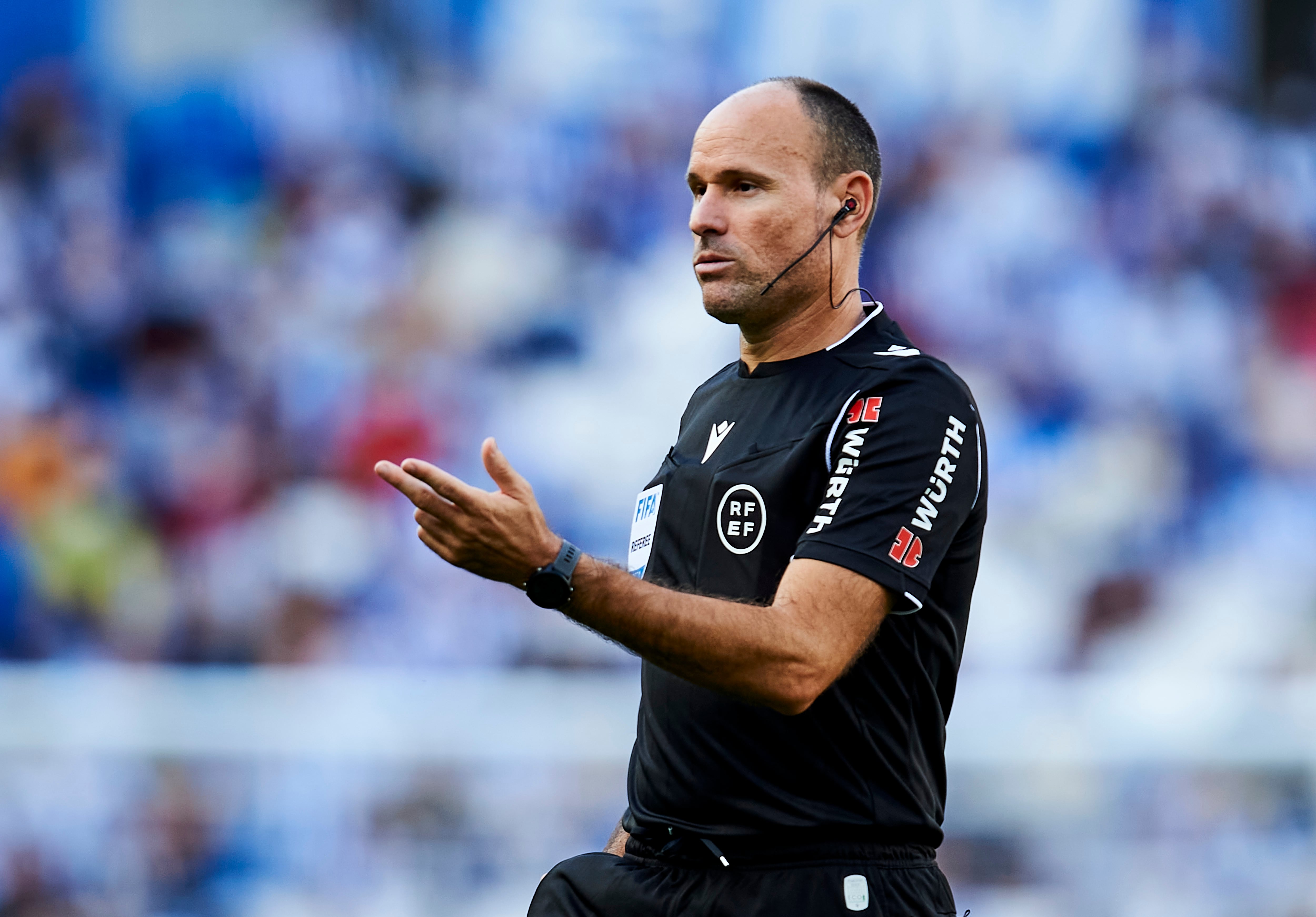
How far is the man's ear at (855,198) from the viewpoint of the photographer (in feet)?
9.96

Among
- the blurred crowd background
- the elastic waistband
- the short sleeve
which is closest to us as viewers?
the short sleeve

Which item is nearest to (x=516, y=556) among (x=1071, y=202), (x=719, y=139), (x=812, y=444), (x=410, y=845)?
(x=812, y=444)

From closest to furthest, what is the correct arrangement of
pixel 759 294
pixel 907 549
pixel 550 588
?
pixel 550 588, pixel 907 549, pixel 759 294

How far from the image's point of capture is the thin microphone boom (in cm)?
296

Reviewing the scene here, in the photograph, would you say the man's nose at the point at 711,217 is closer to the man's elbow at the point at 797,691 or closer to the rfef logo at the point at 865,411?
the rfef logo at the point at 865,411

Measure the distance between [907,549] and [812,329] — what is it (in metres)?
0.62

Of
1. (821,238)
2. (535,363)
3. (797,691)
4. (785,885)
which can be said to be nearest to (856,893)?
(785,885)

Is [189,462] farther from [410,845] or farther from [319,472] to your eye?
[410,845]

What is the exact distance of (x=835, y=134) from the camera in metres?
3.05

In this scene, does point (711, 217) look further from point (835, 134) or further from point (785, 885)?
point (785, 885)

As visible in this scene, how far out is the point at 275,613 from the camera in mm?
7234

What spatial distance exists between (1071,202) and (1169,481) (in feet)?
5.47

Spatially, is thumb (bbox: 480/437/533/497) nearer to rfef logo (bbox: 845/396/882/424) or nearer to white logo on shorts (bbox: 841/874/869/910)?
rfef logo (bbox: 845/396/882/424)

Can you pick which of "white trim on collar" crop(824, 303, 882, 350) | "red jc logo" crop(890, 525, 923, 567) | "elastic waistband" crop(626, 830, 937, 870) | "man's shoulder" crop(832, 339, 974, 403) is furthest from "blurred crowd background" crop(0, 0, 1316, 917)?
"red jc logo" crop(890, 525, 923, 567)
